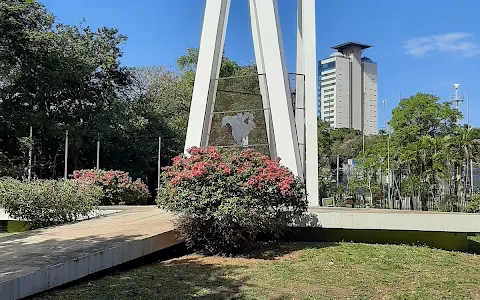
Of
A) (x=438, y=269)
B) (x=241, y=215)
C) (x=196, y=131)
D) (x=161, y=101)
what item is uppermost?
(x=161, y=101)

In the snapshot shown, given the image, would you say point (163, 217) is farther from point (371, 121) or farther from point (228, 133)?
point (371, 121)

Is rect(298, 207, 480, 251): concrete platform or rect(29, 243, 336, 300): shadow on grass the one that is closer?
rect(29, 243, 336, 300): shadow on grass

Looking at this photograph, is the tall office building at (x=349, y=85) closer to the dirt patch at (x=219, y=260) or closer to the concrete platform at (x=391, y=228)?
the concrete platform at (x=391, y=228)

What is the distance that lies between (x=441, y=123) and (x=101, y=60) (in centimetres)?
1207

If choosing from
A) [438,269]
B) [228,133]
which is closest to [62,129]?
[228,133]

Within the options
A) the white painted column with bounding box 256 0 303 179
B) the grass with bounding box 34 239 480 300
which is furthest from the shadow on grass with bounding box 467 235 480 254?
the white painted column with bounding box 256 0 303 179

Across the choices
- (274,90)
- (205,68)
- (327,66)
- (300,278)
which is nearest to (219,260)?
(300,278)

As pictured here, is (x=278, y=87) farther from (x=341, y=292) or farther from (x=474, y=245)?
(x=341, y=292)

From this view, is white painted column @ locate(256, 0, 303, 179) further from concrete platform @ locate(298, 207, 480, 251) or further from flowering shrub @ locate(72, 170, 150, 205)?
flowering shrub @ locate(72, 170, 150, 205)

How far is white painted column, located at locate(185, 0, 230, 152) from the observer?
9.16m

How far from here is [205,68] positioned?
9234 mm

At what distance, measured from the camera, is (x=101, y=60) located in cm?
1623

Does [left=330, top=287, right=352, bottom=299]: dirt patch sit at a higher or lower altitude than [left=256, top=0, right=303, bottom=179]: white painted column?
lower

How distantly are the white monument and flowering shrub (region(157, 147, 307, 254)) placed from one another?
2478mm
